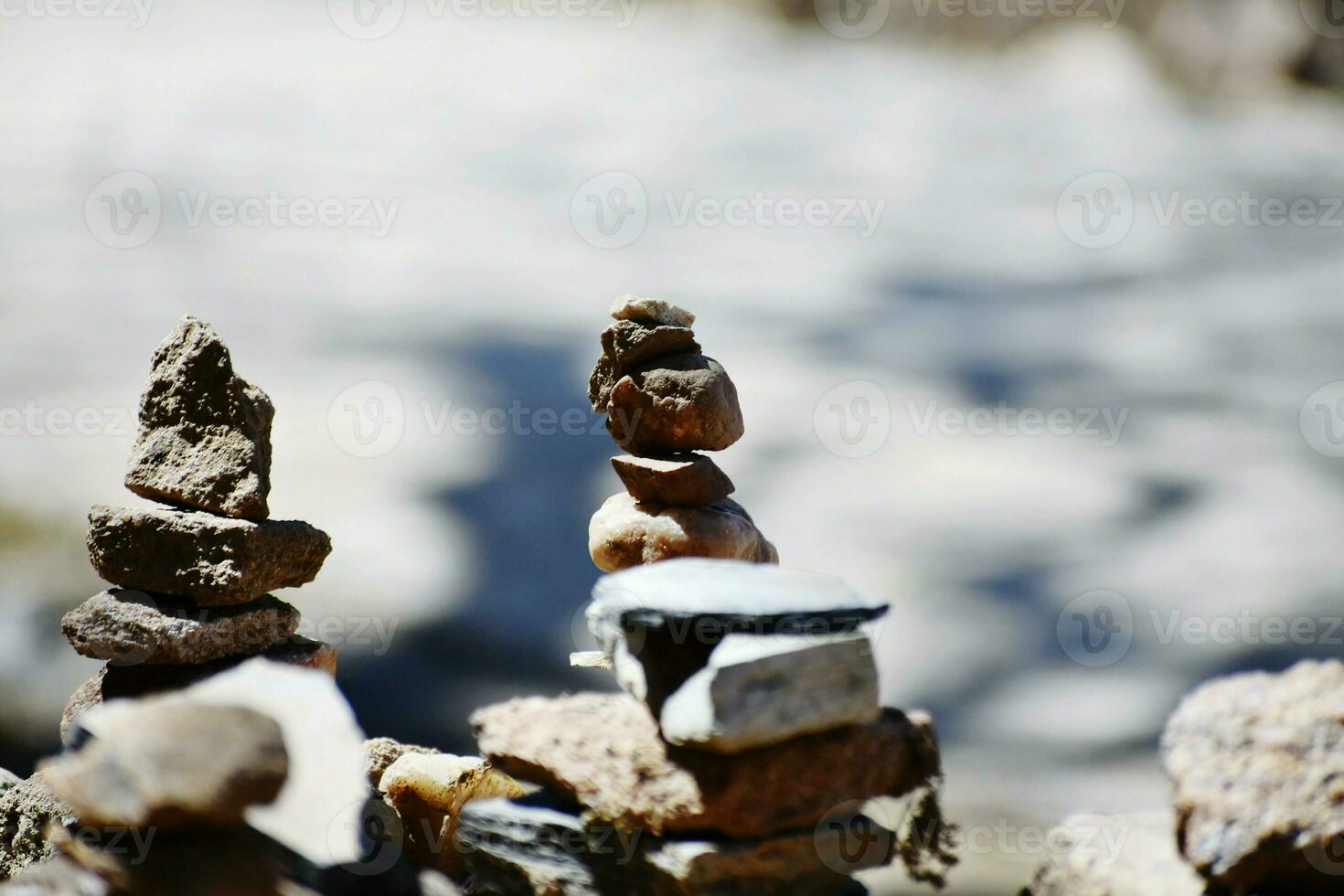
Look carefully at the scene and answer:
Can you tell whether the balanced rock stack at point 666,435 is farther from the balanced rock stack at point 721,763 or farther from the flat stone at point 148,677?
the balanced rock stack at point 721,763

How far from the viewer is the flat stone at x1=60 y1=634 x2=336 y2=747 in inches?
187

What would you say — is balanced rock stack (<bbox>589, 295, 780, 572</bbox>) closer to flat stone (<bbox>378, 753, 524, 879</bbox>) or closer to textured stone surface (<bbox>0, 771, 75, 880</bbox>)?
flat stone (<bbox>378, 753, 524, 879</bbox>)

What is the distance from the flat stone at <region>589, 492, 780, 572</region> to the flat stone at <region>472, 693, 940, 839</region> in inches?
71.3

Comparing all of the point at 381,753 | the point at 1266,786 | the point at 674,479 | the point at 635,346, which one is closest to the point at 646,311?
the point at 635,346

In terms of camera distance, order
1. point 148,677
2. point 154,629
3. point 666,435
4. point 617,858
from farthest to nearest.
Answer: point 666,435, point 148,677, point 154,629, point 617,858

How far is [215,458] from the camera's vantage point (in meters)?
4.79

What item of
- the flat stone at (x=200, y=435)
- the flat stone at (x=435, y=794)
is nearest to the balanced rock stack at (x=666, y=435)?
the flat stone at (x=435, y=794)

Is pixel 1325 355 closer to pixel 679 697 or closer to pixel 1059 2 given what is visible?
pixel 1059 2

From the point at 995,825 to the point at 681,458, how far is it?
8.54 ft

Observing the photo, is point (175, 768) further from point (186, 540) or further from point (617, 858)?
point (186, 540)

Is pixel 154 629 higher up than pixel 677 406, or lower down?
lower down

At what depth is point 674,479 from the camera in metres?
5.52

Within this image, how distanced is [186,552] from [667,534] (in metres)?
2.07

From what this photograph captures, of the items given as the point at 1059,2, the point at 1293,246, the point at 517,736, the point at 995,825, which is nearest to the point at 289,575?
the point at 517,736
